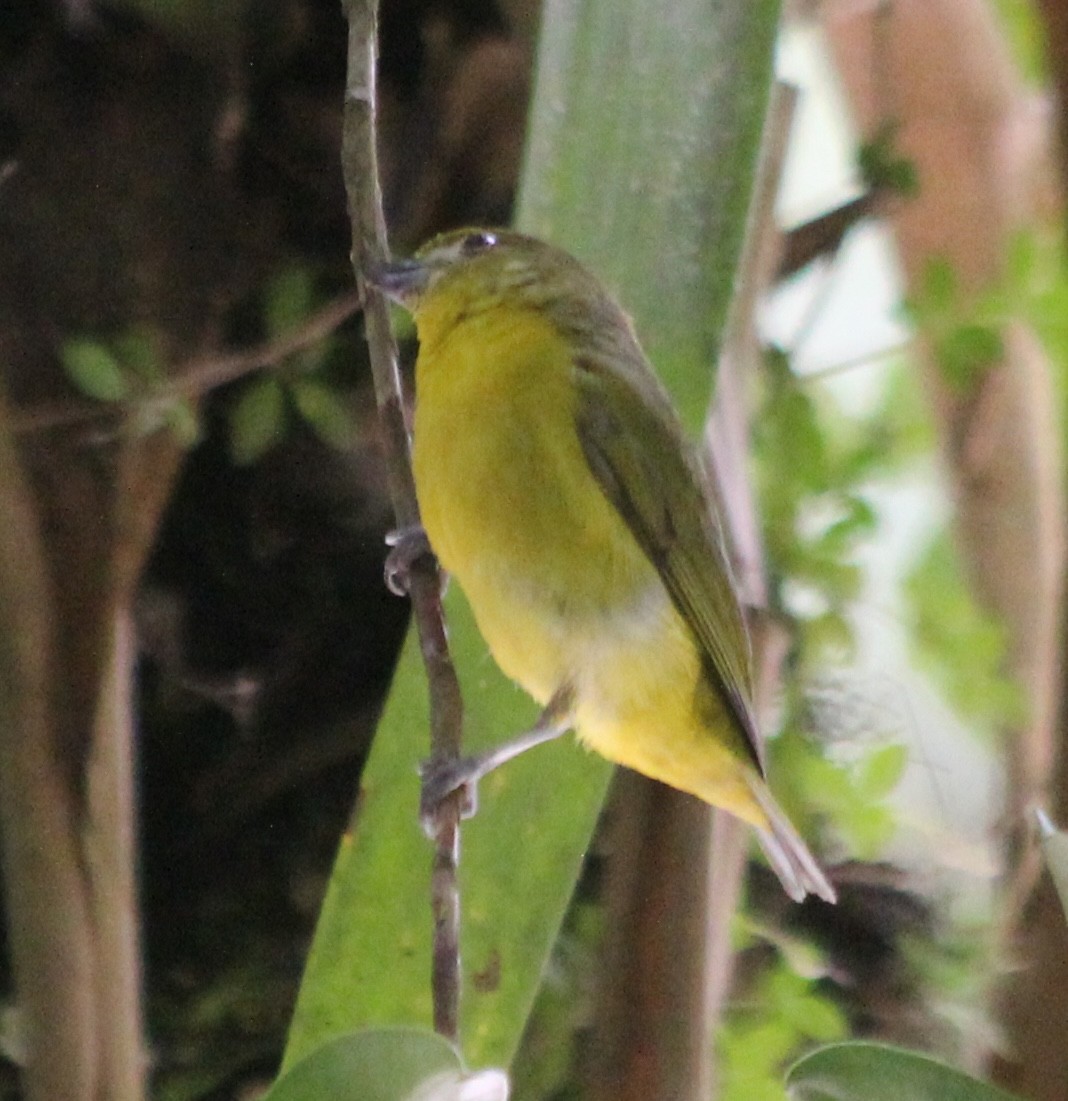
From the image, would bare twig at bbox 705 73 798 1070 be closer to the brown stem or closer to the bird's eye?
the bird's eye

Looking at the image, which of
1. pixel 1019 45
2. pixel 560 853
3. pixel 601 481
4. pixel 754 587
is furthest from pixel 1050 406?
pixel 560 853

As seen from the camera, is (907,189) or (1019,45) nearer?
(907,189)

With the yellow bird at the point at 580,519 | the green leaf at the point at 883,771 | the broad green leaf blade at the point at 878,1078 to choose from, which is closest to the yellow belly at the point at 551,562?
the yellow bird at the point at 580,519

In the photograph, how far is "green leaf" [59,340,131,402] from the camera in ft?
3.19

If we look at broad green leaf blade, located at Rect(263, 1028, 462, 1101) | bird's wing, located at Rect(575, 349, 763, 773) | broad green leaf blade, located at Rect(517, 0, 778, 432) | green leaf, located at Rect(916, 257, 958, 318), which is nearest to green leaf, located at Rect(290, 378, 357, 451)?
bird's wing, located at Rect(575, 349, 763, 773)

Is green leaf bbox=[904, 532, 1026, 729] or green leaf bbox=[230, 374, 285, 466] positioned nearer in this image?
green leaf bbox=[230, 374, 285, 466]

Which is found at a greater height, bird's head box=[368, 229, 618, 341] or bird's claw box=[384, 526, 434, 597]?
bird's head box=[368, 229, 618, 341]

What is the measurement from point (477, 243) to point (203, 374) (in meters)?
0.23

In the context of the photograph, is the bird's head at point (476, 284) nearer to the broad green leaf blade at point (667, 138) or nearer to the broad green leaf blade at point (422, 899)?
the broad green leaf blade at point (667, 138)

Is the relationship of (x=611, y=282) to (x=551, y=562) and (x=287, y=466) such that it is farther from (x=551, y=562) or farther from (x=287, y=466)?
(x=287, y=466)

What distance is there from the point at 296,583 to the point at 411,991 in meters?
0.48

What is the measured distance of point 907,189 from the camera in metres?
1.19

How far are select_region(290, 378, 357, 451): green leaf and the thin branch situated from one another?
0.03 metres

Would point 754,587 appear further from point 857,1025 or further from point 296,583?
point 857,1025
